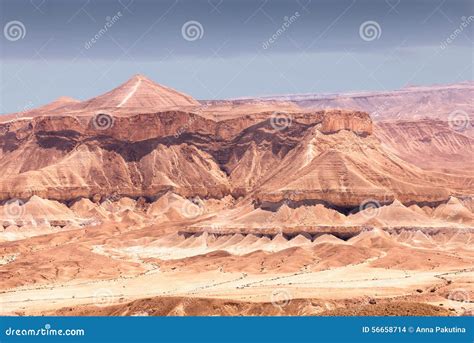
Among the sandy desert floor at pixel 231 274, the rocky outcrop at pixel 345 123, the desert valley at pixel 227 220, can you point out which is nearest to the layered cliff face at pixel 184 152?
the rocky outcrop at pixel 345 123

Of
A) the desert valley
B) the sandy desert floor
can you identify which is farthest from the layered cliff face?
the sandy desert floor

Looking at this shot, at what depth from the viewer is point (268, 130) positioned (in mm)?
176500

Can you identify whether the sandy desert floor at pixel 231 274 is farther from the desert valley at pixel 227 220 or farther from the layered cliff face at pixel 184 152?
the layered cliff face at pixel 184 152

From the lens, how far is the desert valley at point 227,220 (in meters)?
80.0

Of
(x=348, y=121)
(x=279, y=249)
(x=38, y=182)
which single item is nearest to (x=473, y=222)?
(x=279, y=249)

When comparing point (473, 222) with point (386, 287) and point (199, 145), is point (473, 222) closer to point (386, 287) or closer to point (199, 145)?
point (386, 287)

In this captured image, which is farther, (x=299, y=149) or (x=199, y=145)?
(x=199, y=145)

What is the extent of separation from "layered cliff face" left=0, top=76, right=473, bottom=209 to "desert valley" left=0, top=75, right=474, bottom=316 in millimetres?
319

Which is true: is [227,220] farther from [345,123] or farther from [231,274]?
[345,123]

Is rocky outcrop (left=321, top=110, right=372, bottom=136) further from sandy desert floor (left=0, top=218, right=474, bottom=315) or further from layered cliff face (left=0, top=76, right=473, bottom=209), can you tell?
sandy desert floor (left=0, top=218, right=474, bottom=315)

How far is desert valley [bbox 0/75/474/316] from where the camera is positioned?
80000 mm

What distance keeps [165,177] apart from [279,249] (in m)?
58.0

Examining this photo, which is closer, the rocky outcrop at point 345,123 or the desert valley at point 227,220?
the desert valley at point 227,220

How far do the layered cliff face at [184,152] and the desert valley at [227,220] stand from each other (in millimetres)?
319
